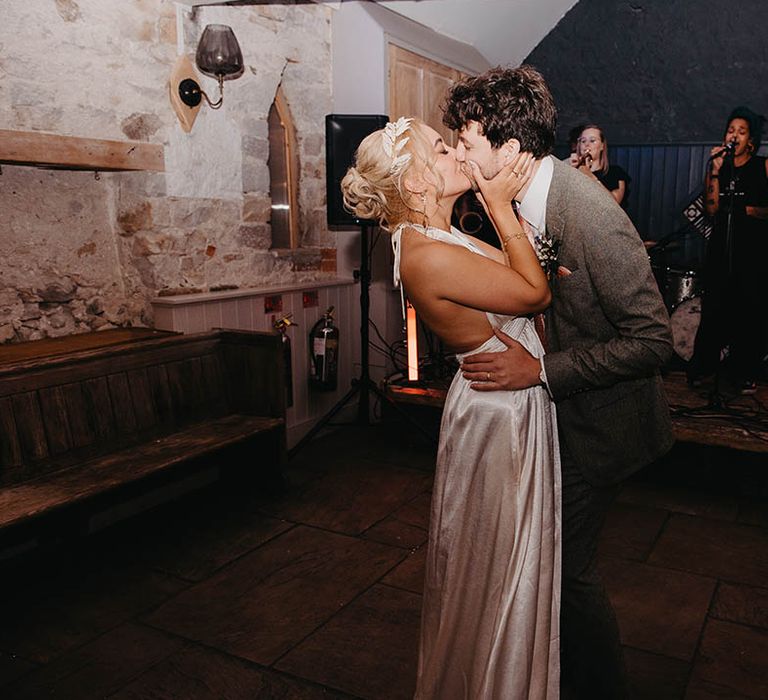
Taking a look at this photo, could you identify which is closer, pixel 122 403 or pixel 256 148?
pixel 122 403

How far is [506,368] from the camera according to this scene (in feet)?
5.56

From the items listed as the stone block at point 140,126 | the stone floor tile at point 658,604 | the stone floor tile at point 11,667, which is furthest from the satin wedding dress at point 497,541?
the stone block at point 140,126

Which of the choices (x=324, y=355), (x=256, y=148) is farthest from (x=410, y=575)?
(x=256, y=148)

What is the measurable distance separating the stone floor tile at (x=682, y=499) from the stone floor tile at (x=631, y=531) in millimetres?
96

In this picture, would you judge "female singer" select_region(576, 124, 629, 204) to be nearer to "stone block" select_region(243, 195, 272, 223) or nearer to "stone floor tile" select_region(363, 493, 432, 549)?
"stone block" select_region(243, 195, 272, 223)

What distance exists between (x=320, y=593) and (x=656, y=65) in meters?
6.32

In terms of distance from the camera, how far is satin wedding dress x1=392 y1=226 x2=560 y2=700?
170 cm

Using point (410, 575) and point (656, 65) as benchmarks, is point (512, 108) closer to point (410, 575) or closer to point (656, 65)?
point (410, 575)

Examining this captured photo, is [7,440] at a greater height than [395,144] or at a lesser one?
lesser

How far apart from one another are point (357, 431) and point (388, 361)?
0.63 metres

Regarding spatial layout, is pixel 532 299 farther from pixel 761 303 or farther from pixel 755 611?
pixel 761 303

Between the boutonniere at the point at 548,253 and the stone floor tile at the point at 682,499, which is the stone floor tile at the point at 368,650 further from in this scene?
the stone floor tile at the point at 682,499

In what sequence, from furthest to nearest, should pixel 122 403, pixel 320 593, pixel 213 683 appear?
1. pixel 122 403
2. pixel 320 593
3. pixel 213 683

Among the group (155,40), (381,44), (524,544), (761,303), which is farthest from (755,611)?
(381,44)
